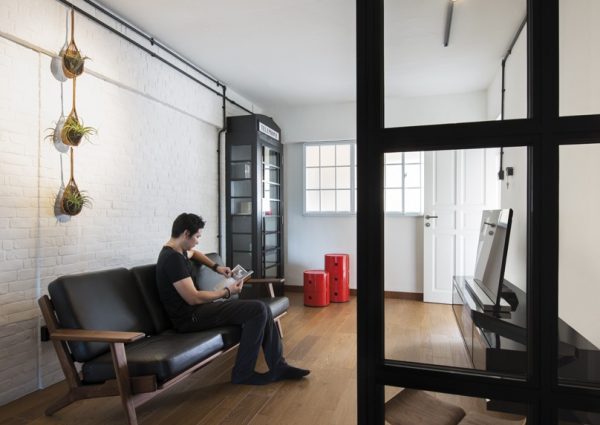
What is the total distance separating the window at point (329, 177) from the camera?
19.9 feet

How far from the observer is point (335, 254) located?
580cm

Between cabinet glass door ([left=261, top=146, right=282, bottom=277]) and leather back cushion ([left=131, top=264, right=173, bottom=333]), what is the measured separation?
7.85 feet

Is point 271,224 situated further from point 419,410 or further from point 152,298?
point 419,410

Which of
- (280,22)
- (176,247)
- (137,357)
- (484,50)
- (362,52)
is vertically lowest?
(137,357)

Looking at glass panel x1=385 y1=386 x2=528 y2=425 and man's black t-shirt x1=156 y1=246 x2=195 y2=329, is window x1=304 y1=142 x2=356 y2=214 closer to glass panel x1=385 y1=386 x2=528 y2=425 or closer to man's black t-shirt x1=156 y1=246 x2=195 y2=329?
man's black t-shirt x1=156 y1=246 x2=195 y2=329

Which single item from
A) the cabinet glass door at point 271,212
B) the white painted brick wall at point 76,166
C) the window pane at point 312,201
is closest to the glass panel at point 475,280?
the white painted brick wall at point 76,166

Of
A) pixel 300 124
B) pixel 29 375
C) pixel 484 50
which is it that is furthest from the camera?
pixel 300 124

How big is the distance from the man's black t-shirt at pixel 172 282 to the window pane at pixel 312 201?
354 cm

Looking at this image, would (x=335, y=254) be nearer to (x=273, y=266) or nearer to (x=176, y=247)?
(x=273, y=266)

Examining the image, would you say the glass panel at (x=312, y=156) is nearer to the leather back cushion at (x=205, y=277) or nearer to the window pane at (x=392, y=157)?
the leather back cushion at (x=205, y=277)

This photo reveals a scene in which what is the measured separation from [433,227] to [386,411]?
14.7 ft

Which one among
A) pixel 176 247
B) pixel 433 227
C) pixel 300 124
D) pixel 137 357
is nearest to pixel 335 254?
pixel 433 227

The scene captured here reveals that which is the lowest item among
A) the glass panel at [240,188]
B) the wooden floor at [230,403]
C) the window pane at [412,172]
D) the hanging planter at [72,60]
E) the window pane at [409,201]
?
the wooden floor at [230,403]

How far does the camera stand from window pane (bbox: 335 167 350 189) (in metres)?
6.07
